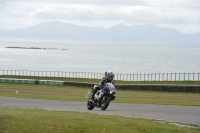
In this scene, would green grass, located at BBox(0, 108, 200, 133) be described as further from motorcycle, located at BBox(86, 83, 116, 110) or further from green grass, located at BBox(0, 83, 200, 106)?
green grass, located at BBox(0, 83, 200, 106)

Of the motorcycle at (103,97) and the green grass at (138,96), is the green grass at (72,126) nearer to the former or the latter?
the motorcycle at (103,97)

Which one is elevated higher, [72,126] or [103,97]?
Answer: [103,97]

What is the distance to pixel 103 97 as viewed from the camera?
2598 centimetres

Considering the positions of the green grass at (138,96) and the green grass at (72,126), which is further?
the green grass at (138,96)

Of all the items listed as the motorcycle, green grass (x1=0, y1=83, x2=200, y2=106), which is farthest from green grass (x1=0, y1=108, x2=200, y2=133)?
green grass (x1=0, y1=83, x2=200, y2=106)

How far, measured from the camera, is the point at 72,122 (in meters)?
17.3

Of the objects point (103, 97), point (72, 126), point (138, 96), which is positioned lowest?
point (138, 96)

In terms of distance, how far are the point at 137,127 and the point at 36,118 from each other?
340 cm

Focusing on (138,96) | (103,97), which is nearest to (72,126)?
(103,97)

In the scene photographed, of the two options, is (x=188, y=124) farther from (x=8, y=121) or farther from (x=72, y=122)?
(x=8, y=121)

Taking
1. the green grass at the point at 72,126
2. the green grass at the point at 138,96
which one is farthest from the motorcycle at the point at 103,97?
the green grass at the point at 138,96

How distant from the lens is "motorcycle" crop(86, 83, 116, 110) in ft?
82.3

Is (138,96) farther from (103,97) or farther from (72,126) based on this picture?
(72,126)

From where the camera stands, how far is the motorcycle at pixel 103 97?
25.1 meters
